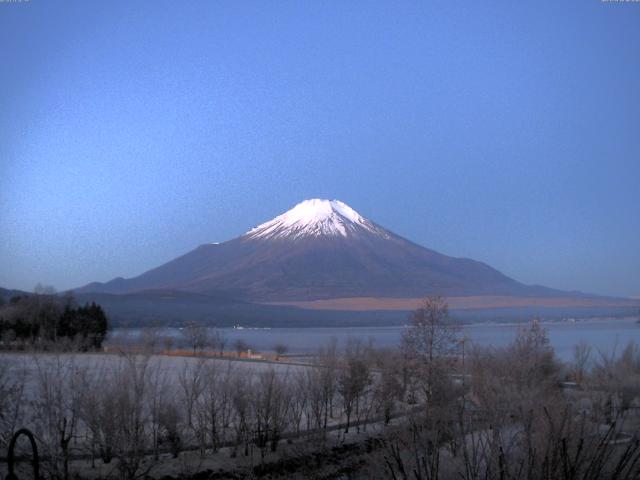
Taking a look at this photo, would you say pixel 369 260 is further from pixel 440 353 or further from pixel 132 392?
pixel 132 392

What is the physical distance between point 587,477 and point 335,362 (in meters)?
19.7

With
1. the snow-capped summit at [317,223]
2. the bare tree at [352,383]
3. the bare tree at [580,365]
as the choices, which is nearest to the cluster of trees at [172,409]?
the bare tree at [352,383]

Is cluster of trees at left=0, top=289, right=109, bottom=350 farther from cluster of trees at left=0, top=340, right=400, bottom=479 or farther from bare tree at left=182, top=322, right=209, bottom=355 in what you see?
cluster of trees at left=0, top=340, right=400, bottom=479

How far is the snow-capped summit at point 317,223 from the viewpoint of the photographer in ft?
531

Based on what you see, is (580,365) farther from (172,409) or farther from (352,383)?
(172,409)

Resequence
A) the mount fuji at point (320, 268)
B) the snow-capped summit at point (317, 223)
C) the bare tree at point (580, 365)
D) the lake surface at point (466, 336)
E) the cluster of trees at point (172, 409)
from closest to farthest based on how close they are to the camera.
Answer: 1. the cluster of trees at point (172, 409)
2. the bare tree at point (580, 365)
3. the lake surface at point (466, 336)
4. the mount fuji at point (320, 268)
5. the snow-capped summit at point (317, 223)

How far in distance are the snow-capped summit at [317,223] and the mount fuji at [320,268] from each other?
21 centimetres

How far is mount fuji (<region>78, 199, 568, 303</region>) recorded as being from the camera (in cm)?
14175

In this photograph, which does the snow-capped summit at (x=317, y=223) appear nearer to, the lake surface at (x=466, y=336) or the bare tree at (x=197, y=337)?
the lake surface at (x=466, y=336)

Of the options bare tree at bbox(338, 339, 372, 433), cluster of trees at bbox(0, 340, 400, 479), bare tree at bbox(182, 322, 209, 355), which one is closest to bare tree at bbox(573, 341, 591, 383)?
cluster of trees at bbox(0, 340, 400, 479)

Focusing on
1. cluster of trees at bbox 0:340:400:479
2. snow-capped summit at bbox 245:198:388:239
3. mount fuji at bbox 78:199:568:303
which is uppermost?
snow-capped summit at bbox 245:198:388:239

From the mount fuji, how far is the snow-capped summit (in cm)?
21

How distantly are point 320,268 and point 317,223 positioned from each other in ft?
64.1

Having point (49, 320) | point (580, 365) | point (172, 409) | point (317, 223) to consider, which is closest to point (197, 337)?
point (49, 320)
